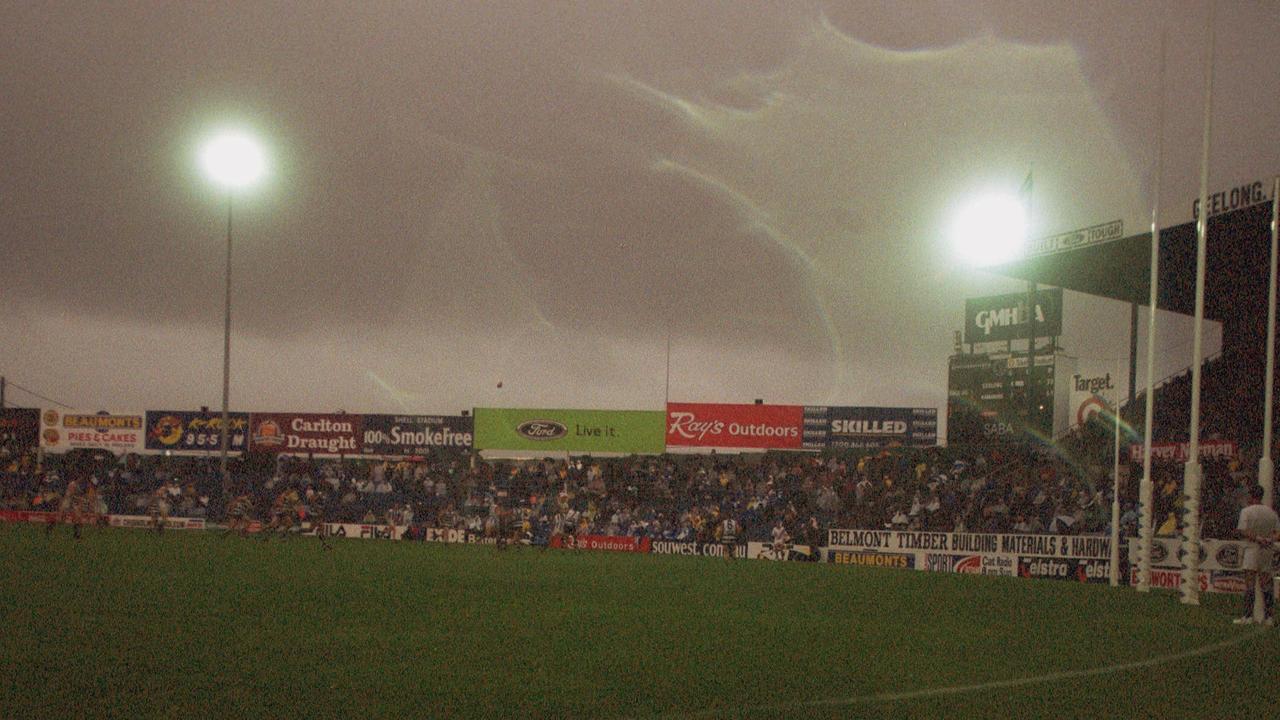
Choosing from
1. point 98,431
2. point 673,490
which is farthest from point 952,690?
point 98,431

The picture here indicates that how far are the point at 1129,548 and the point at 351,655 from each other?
2013 cm

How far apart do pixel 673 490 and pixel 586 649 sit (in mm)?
33282

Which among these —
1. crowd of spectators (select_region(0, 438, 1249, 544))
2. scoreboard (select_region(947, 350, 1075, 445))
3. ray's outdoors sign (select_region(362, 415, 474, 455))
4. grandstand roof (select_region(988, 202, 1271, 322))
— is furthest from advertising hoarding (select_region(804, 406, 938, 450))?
ray's outdoors sign (select_region(362, 415, 474, 455))

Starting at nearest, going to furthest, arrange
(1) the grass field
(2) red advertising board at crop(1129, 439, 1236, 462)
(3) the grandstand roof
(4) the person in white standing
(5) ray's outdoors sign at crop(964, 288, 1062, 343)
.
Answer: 1. (1) the grass field
2. (4) the person in white standing
3. (3) the grandstand roof
4. (2) red advertising board at crop(1129, 439, 1236, 462)
5. (5) ray's outdoors sign at crop(964, 288, 1062, 343)

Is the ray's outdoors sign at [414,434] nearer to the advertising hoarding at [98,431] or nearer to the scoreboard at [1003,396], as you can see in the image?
the advertising hoarding at [98,431]

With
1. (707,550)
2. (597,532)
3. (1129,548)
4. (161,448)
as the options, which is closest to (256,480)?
(161,448)

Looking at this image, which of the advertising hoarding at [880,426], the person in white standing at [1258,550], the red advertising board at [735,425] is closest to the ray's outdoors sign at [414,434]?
the red advertising board at [735,425]

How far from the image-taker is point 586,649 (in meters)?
10.1

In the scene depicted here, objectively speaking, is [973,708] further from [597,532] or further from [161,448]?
[161,448]

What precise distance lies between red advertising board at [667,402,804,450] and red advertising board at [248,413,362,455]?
50.7 ft

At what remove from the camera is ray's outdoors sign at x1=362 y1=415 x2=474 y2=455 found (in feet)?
171

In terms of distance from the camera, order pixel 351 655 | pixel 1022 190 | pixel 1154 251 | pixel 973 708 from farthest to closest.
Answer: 1. pixel 1022 190
2. pixel 1154 251
3. pixel 351 655
4. pixel 973 708

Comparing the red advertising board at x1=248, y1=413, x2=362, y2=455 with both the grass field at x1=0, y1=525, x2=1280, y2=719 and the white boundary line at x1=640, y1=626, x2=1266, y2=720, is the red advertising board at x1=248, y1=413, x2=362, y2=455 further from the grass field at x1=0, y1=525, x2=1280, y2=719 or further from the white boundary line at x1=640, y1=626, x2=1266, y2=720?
the white boundary line at x1=640, y1=626, x2=1266, y2=720

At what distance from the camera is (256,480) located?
4869 centimetres
